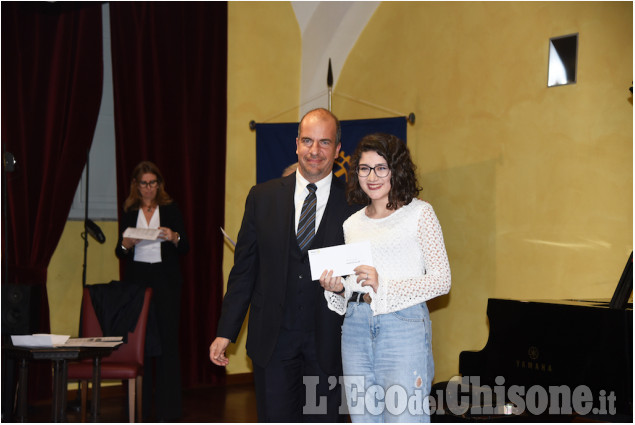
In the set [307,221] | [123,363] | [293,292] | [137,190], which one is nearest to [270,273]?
[293,292]

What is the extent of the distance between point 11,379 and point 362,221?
344cm

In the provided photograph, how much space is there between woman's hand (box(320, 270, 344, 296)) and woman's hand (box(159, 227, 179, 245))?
306 centimetres

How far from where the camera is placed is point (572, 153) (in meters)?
4.55

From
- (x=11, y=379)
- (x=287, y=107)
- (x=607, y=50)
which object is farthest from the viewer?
(x=287, y=107)

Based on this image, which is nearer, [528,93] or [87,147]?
[528,93]

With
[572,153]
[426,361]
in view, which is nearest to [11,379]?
[426,361]

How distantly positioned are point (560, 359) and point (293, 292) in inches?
51.0

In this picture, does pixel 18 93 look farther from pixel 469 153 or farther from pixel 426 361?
pixel 426 361

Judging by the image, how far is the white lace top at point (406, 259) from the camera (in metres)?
2.32

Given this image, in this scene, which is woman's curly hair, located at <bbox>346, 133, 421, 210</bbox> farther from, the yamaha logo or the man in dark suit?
the yamaha logo

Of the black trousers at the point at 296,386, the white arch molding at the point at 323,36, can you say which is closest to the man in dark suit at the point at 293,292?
the black trousers at the point at 296,386

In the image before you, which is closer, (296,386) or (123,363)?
(296,386)

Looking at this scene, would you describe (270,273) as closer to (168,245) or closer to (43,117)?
(168,245)

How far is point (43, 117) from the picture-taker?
5805mm
